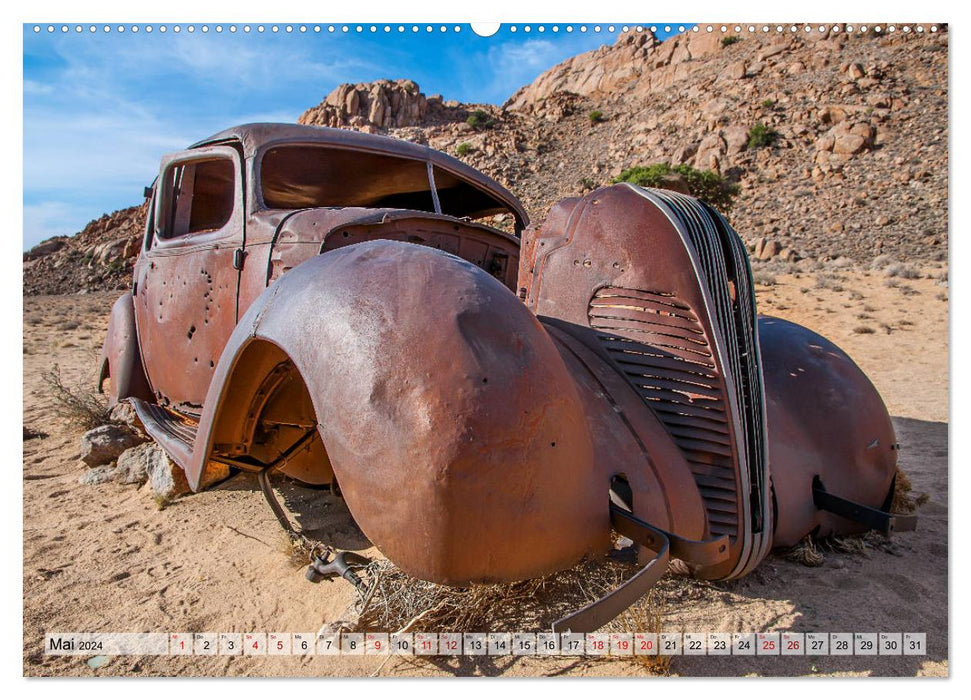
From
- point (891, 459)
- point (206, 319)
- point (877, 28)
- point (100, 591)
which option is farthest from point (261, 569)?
point (877, 28)

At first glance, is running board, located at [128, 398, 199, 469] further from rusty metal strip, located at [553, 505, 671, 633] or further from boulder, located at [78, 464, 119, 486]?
rusty metal strip, located at [553, 505, 671, 633]

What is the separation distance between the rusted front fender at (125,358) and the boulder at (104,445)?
26cm

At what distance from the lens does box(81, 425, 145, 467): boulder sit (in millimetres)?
4340

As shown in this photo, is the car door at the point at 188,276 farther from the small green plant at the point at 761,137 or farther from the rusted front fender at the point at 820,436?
the small green plant at the point at 761,137

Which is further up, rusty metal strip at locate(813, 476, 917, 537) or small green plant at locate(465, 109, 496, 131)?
small green plant at locate(465, 109, 496, 131)

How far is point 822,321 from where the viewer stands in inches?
432

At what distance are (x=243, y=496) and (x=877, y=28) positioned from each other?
3713mm

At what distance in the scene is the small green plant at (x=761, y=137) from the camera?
27.6 m

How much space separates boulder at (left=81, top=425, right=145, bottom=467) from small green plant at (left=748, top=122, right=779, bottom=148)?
2894cm

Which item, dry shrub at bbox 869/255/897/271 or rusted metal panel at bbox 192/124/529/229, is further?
dry shrub at bbox 869/255/897/271

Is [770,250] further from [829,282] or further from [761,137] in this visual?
[761,137]

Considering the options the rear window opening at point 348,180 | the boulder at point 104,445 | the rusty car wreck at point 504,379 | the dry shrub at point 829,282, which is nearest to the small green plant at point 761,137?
the dry shrub at point 829,282

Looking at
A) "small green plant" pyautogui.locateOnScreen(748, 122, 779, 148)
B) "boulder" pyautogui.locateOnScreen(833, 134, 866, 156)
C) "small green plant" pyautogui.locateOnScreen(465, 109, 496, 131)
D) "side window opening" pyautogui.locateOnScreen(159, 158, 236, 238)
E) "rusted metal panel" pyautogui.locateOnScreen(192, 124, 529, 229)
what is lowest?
"side window opening" pyautogui.locateOnScreen(159, 158, 236, 238)

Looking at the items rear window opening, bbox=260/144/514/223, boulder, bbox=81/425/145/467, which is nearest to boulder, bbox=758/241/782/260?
rear window opening, bbox=260/144/514/223
